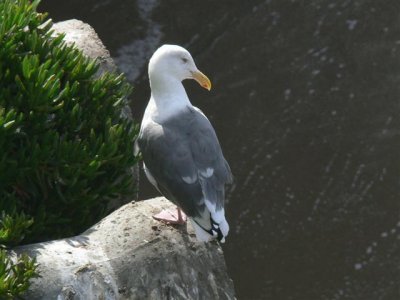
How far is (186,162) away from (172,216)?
0.27 metres

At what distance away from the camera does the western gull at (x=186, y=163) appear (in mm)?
4734

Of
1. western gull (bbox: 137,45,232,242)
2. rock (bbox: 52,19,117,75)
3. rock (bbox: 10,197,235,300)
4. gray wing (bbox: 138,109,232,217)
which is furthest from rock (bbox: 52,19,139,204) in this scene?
rock (bbox: 10,197,235,300)

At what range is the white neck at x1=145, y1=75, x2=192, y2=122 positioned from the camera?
520 cm

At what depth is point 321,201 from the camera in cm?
695

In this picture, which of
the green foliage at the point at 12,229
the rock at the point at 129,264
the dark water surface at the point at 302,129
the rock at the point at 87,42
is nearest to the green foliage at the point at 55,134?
the green foliage at the point at 12,229

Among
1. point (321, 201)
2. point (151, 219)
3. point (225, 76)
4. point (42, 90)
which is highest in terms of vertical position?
point (42, 90)

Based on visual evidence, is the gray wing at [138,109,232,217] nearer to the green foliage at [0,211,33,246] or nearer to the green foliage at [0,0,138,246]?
the green foliage at [0,0,138,246]

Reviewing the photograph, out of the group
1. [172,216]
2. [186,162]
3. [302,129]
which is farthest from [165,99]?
[302,129]

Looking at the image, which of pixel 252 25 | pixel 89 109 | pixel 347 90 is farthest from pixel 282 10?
pixel 89 109

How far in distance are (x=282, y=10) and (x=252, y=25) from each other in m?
0.22

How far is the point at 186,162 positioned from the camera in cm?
486

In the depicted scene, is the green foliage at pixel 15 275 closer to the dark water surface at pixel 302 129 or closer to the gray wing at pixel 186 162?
the gray wing at pixel 186 162

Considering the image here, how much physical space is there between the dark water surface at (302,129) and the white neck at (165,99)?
5.96 ft

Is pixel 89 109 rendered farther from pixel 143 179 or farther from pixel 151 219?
pixel 143 179
